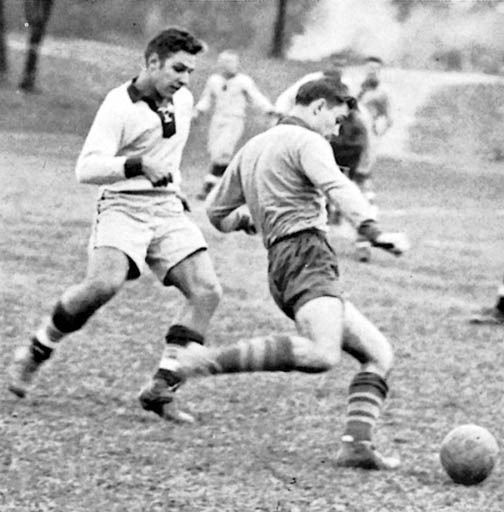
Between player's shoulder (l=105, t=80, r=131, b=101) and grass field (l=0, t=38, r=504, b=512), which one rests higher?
player's shoulder (l=105, t=80, r=131, b=101)

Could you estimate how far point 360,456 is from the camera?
6.82 m

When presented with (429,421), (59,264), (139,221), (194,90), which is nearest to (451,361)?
(429,421)

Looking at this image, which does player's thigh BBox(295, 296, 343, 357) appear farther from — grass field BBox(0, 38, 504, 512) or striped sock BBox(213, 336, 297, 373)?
grass field BBox(0, 38, 504, 512)

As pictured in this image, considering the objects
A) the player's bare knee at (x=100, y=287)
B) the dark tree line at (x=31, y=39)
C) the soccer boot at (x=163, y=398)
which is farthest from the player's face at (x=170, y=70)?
the dark tree line at (x=31, y=39)

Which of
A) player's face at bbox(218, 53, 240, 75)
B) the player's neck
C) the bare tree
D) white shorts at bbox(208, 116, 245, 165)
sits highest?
the player's neck

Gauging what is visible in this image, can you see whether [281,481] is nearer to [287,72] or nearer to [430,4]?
[287,72]

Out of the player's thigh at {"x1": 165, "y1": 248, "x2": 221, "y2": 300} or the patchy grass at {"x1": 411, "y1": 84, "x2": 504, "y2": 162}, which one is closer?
the player's thigh at {"x1": 165, "y1": 248, "x2": 221, "y2": 300}

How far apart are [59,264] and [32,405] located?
5.98 metres

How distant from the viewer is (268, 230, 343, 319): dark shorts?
22.6 feet

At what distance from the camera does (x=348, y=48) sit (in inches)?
1966

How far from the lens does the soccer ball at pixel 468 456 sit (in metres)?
6.61

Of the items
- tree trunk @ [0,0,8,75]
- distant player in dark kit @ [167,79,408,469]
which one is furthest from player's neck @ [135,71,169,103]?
tree trunk @ [0,0,8,75]

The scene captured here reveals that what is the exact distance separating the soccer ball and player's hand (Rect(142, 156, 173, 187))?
5.86 feet

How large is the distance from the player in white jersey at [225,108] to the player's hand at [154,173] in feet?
44.6
